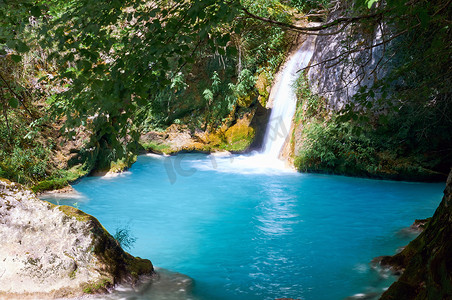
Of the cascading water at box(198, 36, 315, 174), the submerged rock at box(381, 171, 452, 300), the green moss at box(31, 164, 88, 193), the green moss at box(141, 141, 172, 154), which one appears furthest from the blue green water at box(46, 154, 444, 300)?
the green moss at box(141, 141, 172, 154)

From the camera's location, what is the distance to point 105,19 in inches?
95.1

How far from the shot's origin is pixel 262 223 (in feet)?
23.4

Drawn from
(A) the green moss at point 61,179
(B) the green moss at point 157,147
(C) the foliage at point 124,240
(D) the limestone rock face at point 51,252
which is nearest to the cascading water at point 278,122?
(B) the green moss at point 157,147

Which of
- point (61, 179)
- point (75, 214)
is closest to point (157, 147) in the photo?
point (61, 179)

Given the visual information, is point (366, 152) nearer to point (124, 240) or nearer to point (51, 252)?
point (124, 240)

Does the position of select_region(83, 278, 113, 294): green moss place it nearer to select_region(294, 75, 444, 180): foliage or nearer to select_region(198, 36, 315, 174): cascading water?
select_region(294, 75, 444, 180): foliage

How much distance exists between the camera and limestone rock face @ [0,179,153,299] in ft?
11.2

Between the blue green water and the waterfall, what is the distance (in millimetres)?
2416

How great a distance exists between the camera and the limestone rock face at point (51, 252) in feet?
11.2

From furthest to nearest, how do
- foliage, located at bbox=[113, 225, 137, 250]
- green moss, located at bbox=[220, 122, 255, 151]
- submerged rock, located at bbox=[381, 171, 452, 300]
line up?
green moss, located at bbox=[220, 122, 255, 151], foliage, located at bbox=[113, 225, 137, 250], submerged rock, located at bbox=[381, 171, 452, 300]

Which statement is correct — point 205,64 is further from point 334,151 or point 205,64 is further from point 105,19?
point 105,19

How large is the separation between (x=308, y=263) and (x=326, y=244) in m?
0.87

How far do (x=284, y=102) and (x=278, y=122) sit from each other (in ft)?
2.40

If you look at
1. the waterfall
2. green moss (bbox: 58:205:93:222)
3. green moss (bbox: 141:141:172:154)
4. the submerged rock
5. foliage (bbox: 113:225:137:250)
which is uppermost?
the waterfall
